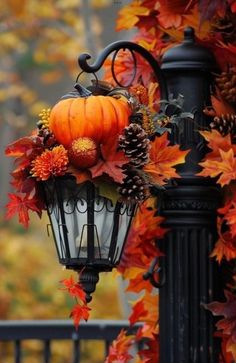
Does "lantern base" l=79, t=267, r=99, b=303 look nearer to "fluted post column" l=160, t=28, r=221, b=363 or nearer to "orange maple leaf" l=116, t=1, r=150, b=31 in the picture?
"fluted post column" l=160, t=28, r=221, b=363

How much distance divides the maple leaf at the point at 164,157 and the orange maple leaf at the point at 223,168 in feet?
0.41

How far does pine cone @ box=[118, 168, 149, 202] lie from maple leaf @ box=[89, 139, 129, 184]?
1.6 inches

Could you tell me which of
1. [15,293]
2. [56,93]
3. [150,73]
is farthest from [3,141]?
[150,73]

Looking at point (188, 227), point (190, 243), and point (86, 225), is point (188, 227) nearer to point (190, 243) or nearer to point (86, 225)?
point (190, 243)

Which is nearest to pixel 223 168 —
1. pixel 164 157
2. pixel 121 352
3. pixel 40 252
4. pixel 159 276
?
pixel 164 157

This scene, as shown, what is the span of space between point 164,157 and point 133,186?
20cm

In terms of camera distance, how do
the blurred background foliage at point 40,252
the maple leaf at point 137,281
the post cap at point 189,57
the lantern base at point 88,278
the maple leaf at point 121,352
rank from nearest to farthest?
1. the lantern base at point 88,278
2. the post cap at point 189,57
3. the maple leaf at point 121,352
4. the maple leaf at point 137,281
5. the blurred background foliage at point 40,252

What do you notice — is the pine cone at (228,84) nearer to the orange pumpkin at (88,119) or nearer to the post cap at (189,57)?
the post cap at (189,57)

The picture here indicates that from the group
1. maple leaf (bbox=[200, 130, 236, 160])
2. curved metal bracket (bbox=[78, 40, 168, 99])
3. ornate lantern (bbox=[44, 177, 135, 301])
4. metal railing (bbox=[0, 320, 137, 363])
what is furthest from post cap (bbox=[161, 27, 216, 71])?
metal railing (bbox=[0, 320, 137, 363])

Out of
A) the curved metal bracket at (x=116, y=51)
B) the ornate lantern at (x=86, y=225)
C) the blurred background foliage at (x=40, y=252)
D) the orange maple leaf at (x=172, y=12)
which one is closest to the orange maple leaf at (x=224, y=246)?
the ornate lantern at (x=86, y=225)

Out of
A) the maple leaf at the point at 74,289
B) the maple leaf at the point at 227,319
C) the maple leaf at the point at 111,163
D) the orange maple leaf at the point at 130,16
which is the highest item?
the orange maple leaf at the point at 130,16

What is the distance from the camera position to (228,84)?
130 inches

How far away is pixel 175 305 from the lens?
3.20 m

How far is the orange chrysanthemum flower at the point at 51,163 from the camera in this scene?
284 centimetres
